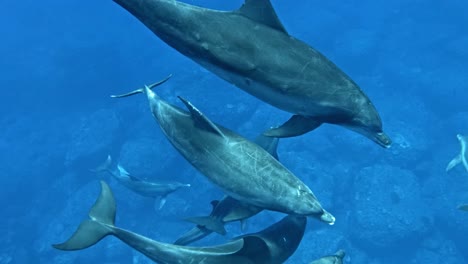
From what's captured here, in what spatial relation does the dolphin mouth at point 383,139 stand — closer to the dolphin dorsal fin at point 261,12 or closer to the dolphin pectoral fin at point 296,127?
the dolphin pectoral fin at point 296,127

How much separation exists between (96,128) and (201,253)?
2271 cm

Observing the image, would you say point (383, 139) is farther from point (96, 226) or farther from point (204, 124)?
point (96, 226)

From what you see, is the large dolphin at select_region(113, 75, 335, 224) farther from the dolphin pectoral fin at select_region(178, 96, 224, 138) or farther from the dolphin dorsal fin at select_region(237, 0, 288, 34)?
the dolphin dorsal fin at select_region(237, 0, 288, 34)

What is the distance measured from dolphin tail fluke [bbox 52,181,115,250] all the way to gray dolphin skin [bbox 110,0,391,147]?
108 inches

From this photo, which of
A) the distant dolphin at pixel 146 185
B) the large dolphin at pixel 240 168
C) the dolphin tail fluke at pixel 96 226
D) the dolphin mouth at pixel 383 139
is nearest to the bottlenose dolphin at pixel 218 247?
the dolphin tail fluke at pixel 96 226

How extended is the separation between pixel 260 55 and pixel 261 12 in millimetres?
458

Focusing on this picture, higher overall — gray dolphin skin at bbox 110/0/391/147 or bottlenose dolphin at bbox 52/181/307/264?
gray dolphin skin at bbox 110/0/391/147

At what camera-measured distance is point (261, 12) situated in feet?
13.7

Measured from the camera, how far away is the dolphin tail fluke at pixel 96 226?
5.25 metres

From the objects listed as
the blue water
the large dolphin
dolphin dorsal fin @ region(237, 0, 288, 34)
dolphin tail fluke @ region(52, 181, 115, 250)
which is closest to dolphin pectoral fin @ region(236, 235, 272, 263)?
the large dolphin

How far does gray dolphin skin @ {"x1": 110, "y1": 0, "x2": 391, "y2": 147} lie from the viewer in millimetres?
4059

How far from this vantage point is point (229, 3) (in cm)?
4100

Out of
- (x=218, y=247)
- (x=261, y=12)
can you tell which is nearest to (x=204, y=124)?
(x=261, y=12)

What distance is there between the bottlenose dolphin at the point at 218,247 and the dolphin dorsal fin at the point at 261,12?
7.76 ft
